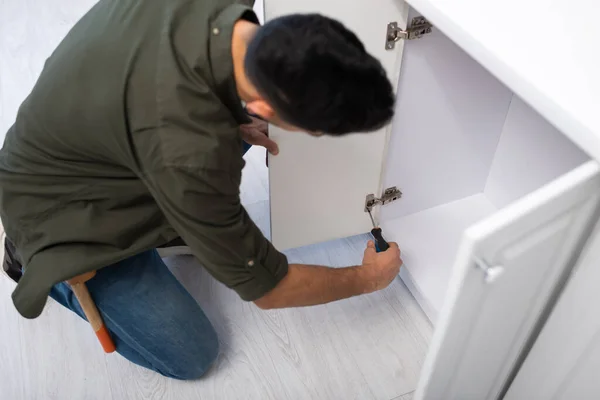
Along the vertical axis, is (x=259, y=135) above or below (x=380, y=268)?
above

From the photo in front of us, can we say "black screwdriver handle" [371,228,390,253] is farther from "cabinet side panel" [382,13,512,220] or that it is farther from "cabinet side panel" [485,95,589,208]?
"cabinet side panel" [485,95,589,208]

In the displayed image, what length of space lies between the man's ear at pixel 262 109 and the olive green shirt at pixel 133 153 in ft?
0.16

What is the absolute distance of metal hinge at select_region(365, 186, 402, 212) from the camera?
46.3 inches

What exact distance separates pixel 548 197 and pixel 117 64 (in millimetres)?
551

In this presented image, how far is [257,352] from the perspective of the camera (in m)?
1.16

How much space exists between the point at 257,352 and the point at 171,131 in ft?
2.10

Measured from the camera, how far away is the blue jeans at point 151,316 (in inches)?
38.3

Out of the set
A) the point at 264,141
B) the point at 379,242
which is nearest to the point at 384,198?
the point at 379,242

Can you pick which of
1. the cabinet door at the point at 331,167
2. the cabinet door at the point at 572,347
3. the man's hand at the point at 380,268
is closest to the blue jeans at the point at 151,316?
the cabinet door at the point at 331,167

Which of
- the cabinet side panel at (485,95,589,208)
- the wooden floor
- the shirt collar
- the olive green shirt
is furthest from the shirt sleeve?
the cabinet side panel at (485,95,589,208)

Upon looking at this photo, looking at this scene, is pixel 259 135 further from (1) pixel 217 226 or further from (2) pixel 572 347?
(2) pixel 572 347

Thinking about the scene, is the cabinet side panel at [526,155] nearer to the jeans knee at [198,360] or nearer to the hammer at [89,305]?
the jeans knee at [198,360]

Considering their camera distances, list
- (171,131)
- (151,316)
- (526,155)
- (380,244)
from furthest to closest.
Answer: (526,155) → (380,244) → (151,316) → (171,131)

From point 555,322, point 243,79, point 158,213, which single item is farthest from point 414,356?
point 243,79
